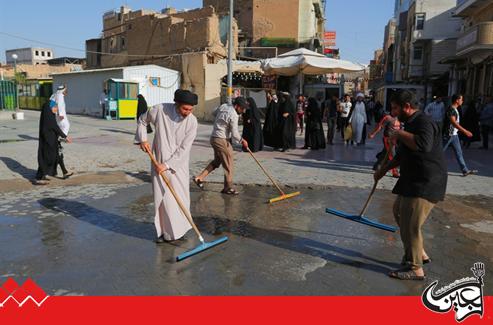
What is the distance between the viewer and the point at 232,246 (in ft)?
15.6

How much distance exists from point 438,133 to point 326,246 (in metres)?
1.73

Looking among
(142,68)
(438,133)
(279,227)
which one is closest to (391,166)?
(438,133)

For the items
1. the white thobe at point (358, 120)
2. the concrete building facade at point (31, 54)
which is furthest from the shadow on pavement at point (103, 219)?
the concrete building facade at point (31, 54)

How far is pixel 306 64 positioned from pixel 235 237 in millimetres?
9631

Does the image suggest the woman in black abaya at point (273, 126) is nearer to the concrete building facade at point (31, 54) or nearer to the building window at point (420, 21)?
the building window at point (420, 21)

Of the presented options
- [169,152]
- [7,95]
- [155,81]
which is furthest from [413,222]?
[7,95]

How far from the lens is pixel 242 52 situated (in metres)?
34.2

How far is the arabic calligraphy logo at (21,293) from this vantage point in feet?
11.4

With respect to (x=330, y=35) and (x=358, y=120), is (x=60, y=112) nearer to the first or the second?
(x=358, y=120)

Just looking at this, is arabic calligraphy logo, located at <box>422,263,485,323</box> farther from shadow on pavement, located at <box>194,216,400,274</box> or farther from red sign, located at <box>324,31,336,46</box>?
red sign, located at <box>324,31,336,46</box>

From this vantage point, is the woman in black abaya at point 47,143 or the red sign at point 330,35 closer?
the woman in black abaya at point 47,143

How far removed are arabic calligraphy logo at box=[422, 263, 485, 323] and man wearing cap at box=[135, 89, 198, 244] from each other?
2.53 meters

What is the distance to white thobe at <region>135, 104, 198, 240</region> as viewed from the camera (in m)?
4.66

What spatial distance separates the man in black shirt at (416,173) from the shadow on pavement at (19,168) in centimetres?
682
